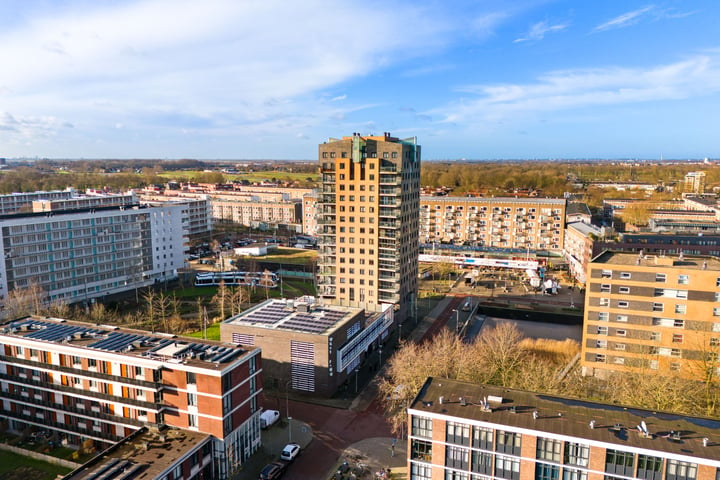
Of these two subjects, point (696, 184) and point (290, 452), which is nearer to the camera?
point (290, 452)

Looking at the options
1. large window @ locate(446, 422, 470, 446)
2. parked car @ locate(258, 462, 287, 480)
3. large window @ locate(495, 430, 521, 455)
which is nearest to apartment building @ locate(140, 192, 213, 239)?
parked car @ locate(258, 462, 287, 480)

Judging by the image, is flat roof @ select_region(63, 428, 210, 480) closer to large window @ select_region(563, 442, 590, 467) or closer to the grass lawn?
the grass lawn

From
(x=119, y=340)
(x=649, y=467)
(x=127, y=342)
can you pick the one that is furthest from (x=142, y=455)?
(x=649, y=467)

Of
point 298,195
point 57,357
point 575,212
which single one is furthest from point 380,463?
point 298,195

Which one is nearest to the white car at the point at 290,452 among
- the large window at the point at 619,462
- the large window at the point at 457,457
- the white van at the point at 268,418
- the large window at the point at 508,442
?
the white van at the point at 268,418

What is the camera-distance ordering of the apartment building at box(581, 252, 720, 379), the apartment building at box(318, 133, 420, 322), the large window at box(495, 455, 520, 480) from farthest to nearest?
the apartment building at box(318, 133, 420, 322) → the apartment building at box(581, 252, 720, 379) → the large window at box(495, 455, 520, 480)

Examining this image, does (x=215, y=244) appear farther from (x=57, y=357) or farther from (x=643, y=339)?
(x=643, y=339)

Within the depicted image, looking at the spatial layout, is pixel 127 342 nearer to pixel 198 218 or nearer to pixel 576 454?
pixel 576 454
